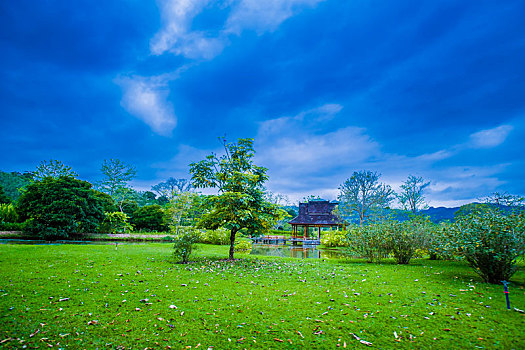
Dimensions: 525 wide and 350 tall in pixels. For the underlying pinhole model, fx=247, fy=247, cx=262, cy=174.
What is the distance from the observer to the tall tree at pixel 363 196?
100 ft

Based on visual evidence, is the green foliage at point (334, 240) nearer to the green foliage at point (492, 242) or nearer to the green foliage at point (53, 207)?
the green foliage at point (492, 242)

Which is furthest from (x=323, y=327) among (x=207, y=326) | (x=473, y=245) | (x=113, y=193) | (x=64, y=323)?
(x=113, y=193)

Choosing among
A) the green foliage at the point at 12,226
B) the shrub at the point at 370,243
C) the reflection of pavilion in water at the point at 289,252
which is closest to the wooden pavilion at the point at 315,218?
the reflection of pavilion in water at the point at 289,252

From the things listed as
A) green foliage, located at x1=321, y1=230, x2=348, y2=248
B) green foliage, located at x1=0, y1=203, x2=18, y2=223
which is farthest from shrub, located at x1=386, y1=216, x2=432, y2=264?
green foliage, located at x1=0, y1=203, x2=18, y2=223

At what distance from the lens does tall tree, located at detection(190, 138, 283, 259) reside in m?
9.87

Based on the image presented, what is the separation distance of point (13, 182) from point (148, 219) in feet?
78.3

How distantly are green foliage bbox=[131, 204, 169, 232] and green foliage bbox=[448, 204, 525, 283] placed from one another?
1148 inches

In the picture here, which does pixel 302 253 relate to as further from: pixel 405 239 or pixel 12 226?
pixel 12 226

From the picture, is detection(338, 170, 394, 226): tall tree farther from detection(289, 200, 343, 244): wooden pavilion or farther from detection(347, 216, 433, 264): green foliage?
detection(347, 216, 433, 264): green foliage

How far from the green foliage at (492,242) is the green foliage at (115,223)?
81.8 feet

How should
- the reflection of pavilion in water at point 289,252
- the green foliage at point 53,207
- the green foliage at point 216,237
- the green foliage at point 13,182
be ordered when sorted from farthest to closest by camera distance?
the green foliage at point 13,182, the green foliage at point 216,237, the green foliage at point 53,207, the reflection of pavilion in water at point 289,252

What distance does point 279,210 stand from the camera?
10.6m

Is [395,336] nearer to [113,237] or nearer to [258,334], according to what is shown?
[258,334]

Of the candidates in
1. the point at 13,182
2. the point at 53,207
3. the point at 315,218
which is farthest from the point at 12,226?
the point at 315,218
